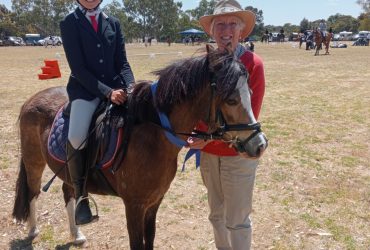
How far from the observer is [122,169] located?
3193mm

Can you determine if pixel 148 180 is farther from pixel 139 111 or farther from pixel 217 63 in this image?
A: pixel 217 63

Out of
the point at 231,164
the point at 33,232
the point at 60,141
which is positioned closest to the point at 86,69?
the point at 60,141

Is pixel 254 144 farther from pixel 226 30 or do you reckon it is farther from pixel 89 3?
pixel 89 3

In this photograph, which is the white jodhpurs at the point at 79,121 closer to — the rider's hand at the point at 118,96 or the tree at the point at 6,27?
the rider's hand at the point at 118,96

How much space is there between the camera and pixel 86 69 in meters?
3.23

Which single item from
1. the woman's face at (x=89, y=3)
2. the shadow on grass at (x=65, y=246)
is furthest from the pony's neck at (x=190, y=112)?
the shadow on grass at (x=65, y=246)

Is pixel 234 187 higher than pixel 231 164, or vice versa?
pixel 231 164

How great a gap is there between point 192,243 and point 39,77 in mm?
14760

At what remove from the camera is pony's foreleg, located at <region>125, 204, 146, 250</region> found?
3250mm

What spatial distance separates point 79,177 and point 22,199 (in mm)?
1430

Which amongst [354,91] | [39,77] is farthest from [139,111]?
[39,77]

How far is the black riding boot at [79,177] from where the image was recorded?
336 cm

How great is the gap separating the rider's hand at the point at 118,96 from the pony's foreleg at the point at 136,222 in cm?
91

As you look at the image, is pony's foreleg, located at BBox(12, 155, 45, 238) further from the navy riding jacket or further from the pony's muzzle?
the pony's muzzle
